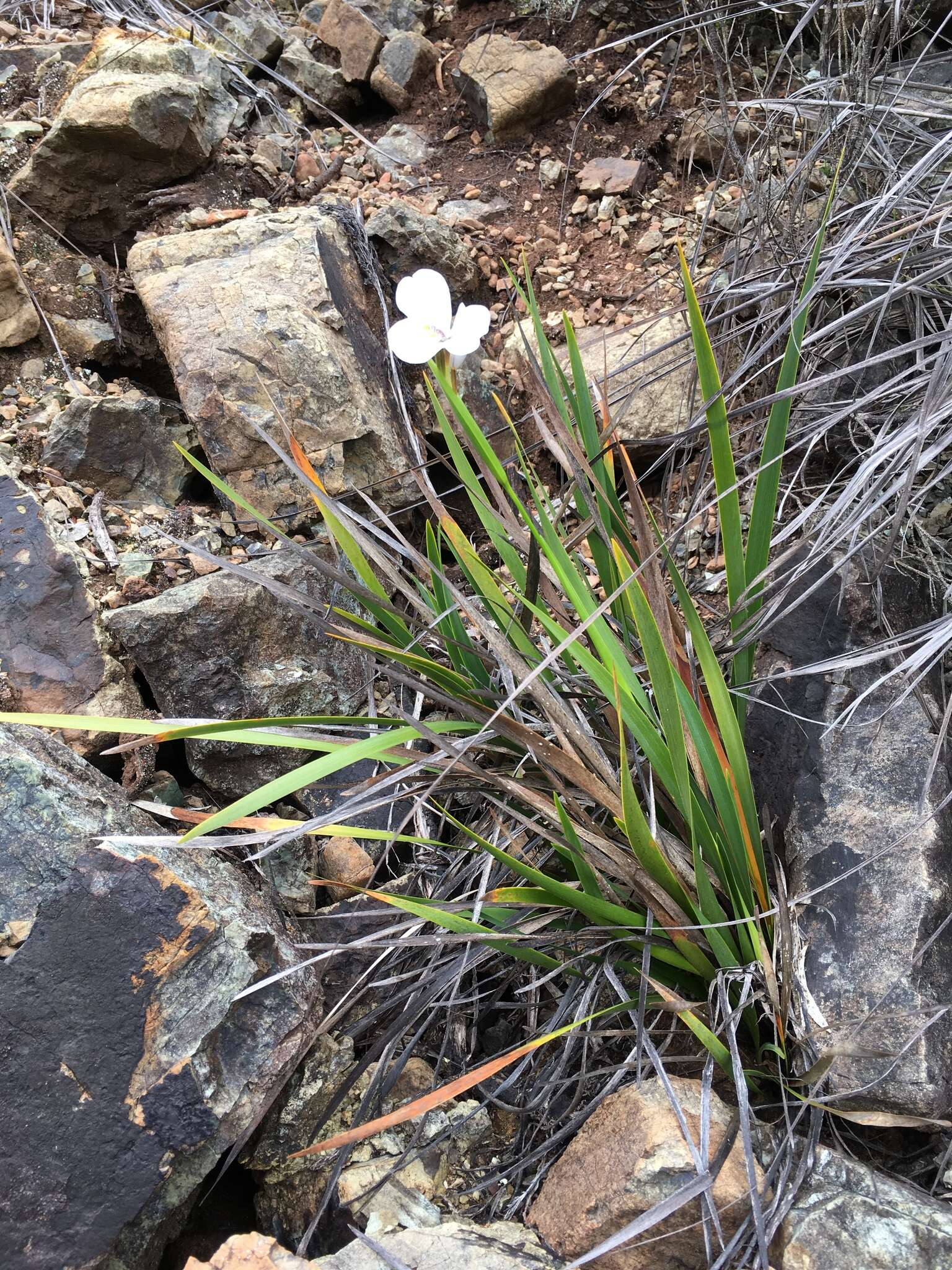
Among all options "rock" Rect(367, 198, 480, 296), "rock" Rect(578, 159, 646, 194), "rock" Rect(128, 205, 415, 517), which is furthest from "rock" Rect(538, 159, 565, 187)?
"rock" Rect(128, 205, 415, 517)

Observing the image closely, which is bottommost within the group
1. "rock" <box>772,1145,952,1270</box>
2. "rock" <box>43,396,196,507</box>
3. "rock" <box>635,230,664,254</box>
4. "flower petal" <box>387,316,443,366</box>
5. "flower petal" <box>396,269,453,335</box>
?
"rock" <box>772,1145,952,1270</box>

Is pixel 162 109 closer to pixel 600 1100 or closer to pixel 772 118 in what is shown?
pixel 772 118

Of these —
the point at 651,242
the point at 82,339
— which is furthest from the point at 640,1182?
the point at 651,242

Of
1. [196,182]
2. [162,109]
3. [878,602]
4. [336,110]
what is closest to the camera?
[878,602]

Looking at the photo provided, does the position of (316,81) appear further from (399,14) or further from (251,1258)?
(251,1258)

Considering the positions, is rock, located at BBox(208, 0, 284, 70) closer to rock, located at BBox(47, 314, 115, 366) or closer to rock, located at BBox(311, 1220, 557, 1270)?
Answer: rock, located at BBox(47, 314, 115, 366)

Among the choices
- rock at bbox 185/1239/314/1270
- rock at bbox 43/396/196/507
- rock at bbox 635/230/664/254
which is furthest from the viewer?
rock at bbox 635/230/664/254

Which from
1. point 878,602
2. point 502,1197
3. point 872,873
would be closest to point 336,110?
point 878,602
